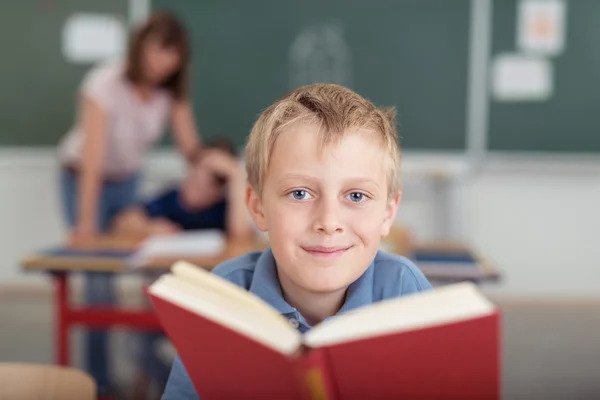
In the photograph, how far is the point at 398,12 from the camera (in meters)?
4.22

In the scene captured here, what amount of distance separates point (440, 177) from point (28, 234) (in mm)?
2541

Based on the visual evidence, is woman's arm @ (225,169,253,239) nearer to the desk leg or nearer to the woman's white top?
the woman's white top

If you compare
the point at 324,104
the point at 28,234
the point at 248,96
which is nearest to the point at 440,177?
the point at 248,96

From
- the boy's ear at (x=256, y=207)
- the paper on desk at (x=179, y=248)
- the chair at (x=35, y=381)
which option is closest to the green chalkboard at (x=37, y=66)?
the paper on desk at (x=179, y=248)

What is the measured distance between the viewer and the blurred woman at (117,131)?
10.4 ft

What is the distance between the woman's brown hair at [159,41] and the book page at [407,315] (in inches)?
104

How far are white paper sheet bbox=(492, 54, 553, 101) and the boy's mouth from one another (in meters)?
3.51

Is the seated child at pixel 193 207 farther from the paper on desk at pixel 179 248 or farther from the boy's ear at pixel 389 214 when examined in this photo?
the boy's ear at pixel 389 214

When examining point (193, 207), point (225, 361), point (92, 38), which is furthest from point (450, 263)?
point (92, 38)

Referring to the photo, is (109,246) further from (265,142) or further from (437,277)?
(265,142)

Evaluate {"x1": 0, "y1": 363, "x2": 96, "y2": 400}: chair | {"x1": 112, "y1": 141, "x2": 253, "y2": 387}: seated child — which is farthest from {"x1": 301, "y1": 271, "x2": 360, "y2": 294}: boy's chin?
{"x1": 112, "y1": 141, "x2": 253, "y2": 387}: seated child

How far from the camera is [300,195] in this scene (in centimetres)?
96

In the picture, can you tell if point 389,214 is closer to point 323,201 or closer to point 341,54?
point 323,201

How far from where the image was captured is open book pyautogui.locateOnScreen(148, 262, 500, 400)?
26.4 inches
